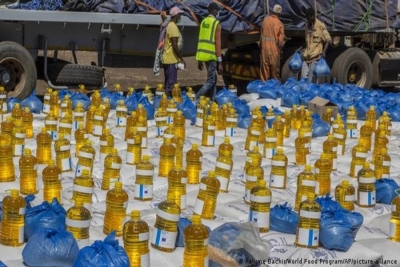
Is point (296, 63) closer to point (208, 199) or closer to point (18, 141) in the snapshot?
point (18, 141)

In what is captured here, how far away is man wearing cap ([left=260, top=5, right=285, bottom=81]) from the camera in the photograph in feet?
47.6

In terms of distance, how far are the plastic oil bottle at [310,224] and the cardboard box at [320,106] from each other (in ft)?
17.9

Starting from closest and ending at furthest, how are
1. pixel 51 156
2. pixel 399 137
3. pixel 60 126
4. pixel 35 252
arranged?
pixel 35 252 → pixel 51 156 → pixel 60 126 → pixel 399 137

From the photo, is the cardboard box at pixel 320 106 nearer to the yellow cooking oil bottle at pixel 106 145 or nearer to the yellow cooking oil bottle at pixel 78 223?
the yellow cooking oil bottle at pixel 106 145

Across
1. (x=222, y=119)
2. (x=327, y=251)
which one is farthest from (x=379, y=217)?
(x=222, y=119)

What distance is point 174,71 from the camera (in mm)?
13438

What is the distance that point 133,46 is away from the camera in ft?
46.2

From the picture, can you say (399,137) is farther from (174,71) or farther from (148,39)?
(148,39)

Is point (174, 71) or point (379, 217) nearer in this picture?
point (379, 217)

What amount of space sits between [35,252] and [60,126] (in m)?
4.03

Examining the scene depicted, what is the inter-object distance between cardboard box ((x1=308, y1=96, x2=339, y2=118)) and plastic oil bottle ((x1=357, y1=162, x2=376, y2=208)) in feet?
13.6

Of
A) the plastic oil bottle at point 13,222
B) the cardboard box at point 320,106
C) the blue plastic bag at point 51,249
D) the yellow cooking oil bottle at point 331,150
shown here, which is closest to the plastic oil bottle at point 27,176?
the plastic oil bottle at point 13,222

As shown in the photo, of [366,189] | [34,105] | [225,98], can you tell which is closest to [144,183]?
[366,189]

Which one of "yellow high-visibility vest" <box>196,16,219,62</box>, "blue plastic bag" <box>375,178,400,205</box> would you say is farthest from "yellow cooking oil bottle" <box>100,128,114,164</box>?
"yellow high-visibility vest" <box>196,16,219,62</box>
